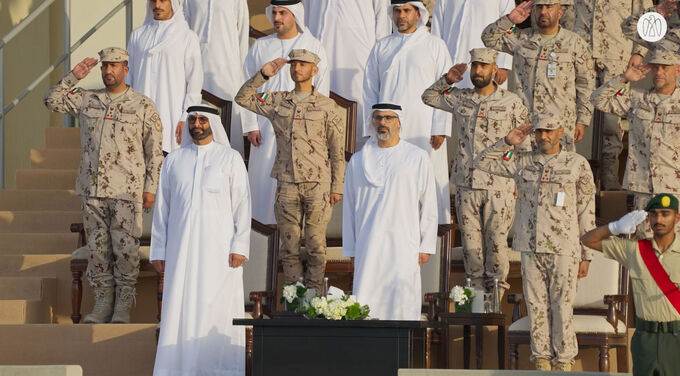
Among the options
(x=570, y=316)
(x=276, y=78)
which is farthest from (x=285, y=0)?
(x=570, y=316)

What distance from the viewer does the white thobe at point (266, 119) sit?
1134 cm

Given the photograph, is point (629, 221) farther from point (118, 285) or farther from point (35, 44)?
point (35, 44)

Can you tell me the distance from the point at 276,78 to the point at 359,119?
2.47 ft

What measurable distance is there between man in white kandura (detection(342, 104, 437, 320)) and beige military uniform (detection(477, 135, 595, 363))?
56 centimetres

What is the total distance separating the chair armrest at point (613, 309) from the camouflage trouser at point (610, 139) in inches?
87.1

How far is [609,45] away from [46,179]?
4.13 meters

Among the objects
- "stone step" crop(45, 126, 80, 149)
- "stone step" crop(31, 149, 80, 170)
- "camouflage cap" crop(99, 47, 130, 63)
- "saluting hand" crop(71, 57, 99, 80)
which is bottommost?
"stone step" crop(31, 149, 80, 170)

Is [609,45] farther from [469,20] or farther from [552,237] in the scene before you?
[552,237]

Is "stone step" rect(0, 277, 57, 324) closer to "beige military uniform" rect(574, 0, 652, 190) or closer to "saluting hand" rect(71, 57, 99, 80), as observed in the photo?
"saluting hand" rect(71, 57, 99, 80)

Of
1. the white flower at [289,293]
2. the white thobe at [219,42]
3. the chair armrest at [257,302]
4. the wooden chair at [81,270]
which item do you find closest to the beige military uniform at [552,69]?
the white thobe at [219,42]

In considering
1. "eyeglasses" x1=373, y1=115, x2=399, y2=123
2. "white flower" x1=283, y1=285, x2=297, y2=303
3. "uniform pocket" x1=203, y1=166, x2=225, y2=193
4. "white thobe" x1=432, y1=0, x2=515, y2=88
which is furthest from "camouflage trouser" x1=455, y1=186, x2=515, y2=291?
"white thobe" x1=432, y1=0, x2=515, y2=88

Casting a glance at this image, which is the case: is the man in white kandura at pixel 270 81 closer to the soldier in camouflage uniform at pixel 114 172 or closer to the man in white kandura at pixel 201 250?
the soldier in camouflage uniform at pixel 114 172

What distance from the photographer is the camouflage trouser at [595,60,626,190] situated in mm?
11844

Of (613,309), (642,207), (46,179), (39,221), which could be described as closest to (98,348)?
(39,221)
